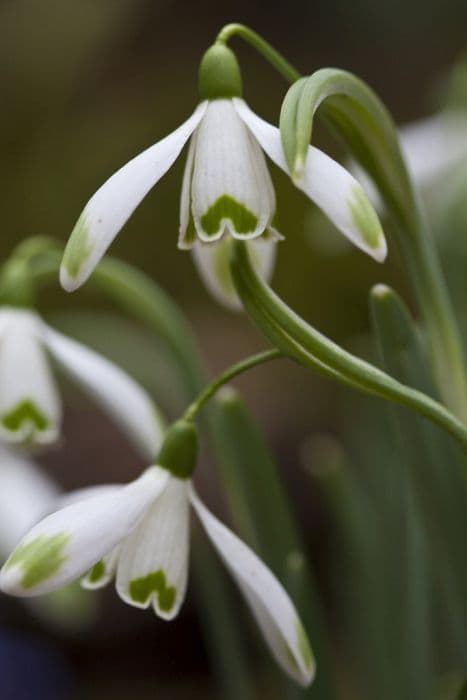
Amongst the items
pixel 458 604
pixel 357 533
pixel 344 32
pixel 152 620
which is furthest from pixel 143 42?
pixel 458 604

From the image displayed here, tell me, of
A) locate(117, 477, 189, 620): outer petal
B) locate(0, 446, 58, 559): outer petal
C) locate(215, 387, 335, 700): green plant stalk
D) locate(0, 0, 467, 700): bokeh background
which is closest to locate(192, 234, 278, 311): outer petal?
locate(215, 387, 335, 700): green plant stalk

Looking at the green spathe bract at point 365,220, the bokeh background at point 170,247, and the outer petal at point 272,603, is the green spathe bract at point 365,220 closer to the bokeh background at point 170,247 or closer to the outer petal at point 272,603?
the outer petal at point 272,603

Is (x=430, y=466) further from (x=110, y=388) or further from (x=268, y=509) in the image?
(x=110, y=388)

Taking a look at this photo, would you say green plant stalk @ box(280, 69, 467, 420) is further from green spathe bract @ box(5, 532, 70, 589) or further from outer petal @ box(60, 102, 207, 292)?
green spathe bract @ box(5, 532, 70, 589)

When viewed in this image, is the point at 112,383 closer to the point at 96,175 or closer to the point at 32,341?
the point at 32,341

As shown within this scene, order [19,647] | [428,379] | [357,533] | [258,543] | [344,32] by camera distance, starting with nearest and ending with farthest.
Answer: [428,379] < [258,543] < [357,533] < [19,647] < [344,32]

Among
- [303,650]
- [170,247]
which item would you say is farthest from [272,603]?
[170,247]

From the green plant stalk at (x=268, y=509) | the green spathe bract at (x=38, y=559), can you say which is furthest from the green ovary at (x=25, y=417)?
the green spathe bract at (x=38, y=559)
